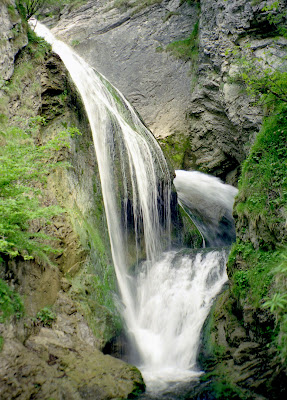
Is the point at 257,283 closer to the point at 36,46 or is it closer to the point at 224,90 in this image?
the point at 36,46

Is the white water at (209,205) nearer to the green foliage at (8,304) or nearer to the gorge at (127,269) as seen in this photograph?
the gorge at (127,269)

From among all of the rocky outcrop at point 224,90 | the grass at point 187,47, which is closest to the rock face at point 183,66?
the rocky outcrop at point 224,90

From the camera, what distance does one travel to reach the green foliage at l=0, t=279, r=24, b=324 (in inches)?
191

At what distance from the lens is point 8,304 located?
5.02m

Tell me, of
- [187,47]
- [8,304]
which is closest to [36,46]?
[8,304]

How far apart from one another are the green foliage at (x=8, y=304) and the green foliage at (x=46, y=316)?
456 mm

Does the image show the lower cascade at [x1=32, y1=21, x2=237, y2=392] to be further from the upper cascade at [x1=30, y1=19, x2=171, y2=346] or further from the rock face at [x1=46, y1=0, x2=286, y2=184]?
the rock face at [x1=46, y1=0, x2=286, y2=184]

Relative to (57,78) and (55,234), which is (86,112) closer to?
(57,78)

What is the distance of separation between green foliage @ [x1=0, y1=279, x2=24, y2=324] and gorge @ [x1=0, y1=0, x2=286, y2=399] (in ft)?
0.44

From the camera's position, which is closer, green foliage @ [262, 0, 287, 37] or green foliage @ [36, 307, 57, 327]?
green foliage @ [36, 307, 57, 327]

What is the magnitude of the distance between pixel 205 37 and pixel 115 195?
527 inches

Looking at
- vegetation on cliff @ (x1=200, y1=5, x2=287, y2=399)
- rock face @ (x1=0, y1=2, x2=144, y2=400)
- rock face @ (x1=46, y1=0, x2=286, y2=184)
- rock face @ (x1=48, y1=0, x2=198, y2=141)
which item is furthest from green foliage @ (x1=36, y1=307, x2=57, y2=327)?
rock face @ (x1=48, y1=0, x2=198, y2=141)

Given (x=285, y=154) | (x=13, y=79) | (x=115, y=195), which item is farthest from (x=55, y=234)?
(x=285, y=154)

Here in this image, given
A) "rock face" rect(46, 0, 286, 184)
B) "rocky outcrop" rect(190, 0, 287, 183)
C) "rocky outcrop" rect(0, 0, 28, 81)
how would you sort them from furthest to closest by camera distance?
1. "rock face" rect(46, 0, 286, 184)
2. "rocky outcrop" rect(190, 0, 287, 183)
3. "rocky outcrop" rect(0, 0, 28, 81)
